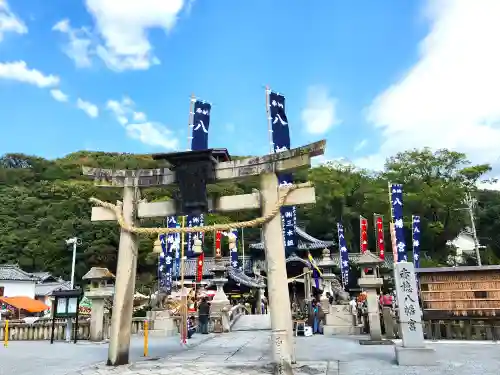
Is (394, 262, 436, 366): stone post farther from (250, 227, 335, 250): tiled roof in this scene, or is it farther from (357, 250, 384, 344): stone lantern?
(250, 227, 335, 250): tiled roof

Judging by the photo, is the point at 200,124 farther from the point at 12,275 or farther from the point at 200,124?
the point at 12,275

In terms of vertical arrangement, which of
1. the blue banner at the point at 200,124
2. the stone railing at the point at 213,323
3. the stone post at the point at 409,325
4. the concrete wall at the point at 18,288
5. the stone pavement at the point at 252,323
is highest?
the blue banner at the point at 200,124

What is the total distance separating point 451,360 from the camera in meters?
9.68

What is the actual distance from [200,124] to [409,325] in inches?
401

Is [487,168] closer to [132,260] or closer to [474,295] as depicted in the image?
[474,295]

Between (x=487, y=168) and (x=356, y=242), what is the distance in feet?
54.6

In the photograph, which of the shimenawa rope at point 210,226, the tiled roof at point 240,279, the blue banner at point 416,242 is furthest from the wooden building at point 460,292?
the tiled roof at point 240,279

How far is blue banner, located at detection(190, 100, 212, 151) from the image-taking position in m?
15.2

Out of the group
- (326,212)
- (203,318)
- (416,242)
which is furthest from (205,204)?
(326,212)

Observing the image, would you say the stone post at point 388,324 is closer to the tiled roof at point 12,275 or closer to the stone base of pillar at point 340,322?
the stone base of pillar at point 340,322

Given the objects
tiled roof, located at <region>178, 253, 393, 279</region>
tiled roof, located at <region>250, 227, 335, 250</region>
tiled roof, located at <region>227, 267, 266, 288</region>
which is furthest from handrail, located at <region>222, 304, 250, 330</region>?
tiled roof, located at <region>178, 253, 393, 279</region>

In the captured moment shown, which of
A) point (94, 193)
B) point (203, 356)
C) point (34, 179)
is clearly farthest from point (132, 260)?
point (34, 179)

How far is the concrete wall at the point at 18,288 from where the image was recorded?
142 ft

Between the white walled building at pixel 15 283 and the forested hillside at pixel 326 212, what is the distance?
23.9 feet
